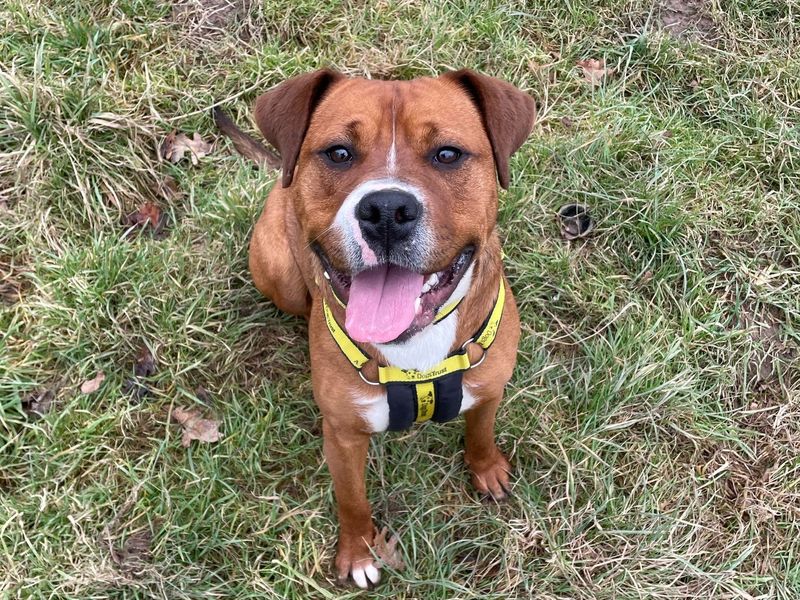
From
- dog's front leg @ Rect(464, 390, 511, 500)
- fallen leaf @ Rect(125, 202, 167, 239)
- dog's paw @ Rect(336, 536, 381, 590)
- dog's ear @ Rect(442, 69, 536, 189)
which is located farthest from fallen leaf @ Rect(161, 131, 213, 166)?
dog's paw @ Rect(336, 536, 381, 590)

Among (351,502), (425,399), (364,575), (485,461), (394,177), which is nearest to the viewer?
(394,177)

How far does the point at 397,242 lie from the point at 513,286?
2.15 meters

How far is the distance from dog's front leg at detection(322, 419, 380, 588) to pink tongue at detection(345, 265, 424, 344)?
70cm

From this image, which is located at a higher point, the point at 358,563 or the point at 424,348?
the point at 424,348

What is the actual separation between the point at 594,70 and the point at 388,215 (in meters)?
3.54

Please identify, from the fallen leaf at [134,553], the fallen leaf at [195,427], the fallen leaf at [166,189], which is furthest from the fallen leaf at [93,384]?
the fallen leaf at [166,189]

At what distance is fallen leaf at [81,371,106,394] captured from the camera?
4086 mm

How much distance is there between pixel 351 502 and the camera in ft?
11.0

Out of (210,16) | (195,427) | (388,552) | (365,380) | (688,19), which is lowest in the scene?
(388,552)

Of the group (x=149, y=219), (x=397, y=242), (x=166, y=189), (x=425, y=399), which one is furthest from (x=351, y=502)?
(x=166, y=189)

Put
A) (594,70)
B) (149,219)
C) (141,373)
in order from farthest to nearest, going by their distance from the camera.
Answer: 1. (594,70)
2. (149,219)
3. (141,373)

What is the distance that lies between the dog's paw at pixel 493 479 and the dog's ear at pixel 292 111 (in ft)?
6.54

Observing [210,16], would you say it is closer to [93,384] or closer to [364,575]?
[93,384]

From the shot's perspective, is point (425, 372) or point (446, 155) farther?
point (425, 372)
